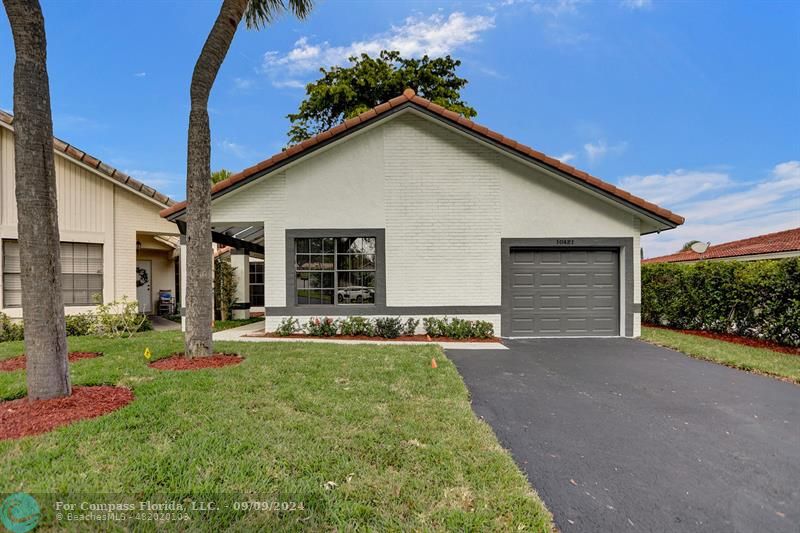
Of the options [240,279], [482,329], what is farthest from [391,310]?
[240,279]

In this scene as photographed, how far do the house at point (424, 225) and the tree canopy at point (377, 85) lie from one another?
1238cm

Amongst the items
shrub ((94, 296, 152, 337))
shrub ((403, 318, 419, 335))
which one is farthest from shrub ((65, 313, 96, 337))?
shrub ((403, 318, 419, 335))

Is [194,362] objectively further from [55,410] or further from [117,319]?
[117,319]

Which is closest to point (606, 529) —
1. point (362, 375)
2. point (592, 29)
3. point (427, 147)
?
point (362, 375)

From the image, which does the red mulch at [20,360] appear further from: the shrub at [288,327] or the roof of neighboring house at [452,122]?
the roof of neighboring house at [452,122]

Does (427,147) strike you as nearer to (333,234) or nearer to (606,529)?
(333,234)

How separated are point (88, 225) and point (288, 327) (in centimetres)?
682

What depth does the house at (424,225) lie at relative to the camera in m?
9.10

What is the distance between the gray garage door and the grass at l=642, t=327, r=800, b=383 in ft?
4.48

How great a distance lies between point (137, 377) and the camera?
4.96 meters

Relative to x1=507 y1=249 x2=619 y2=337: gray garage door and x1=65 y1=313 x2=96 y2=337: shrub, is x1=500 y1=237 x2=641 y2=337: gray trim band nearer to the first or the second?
x1=507 y1=249 x2=619 y2=337: gray garage door

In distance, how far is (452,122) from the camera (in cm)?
889

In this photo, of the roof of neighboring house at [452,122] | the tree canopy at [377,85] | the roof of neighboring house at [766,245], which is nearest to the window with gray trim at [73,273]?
the roof of neighboring house at [452,122]

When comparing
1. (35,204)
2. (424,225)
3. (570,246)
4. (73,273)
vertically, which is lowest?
(73,273)
